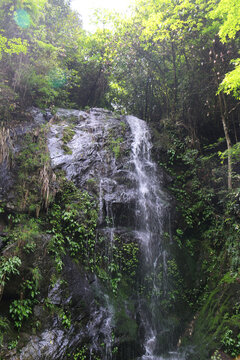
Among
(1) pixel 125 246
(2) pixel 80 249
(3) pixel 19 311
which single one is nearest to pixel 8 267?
(3) pixel 19 311

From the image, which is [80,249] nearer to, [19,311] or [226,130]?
[19,311]

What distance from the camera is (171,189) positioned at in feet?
32.3

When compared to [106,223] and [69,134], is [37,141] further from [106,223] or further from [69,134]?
[106,223]

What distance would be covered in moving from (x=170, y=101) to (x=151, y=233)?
855 centimetres

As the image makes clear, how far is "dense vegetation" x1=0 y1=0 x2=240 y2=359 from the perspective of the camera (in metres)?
6.45

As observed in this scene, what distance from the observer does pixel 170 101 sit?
532 inches

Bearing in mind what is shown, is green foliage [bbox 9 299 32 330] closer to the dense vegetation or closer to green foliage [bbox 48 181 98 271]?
the dense vegetation

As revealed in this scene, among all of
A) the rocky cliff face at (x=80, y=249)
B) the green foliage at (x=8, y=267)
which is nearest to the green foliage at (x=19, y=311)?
the rocky cliff face at (x=80, y=249)

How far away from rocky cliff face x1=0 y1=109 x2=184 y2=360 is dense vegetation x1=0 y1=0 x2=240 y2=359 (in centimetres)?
9

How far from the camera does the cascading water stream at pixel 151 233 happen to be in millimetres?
6707

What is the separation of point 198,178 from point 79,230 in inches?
237

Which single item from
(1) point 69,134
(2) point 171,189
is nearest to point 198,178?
(2) point 171,189

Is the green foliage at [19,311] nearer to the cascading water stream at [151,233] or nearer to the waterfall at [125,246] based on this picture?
the waterfall at [125,246]

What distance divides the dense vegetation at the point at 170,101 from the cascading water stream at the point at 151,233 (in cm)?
68
